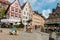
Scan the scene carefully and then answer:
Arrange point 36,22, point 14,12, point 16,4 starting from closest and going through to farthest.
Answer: point 14,12
point 16,4
point 36,22

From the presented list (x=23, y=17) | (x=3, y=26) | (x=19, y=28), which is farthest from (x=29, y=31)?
(x=23, y=17)

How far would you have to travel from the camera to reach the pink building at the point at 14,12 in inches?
515

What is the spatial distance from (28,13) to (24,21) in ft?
3.01

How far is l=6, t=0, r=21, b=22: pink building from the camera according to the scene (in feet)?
42.9

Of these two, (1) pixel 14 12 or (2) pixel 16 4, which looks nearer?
(1) pixel 14 12

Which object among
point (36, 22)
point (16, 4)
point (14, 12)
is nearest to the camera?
point (14, 12)

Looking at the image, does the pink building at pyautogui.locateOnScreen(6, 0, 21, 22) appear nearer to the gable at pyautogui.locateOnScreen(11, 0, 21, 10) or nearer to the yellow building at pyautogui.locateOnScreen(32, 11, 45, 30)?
the gable at pyautogui.locateOnScreen(11, 0, 21, 10)

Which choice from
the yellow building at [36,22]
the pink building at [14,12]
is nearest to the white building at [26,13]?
the pink building at [14,12]

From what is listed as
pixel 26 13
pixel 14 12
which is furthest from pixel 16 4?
pixel 26 13

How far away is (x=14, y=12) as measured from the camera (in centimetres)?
1332

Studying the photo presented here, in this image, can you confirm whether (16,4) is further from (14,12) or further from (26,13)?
(26,13)

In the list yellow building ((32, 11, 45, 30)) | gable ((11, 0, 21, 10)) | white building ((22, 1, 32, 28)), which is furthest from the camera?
yellow building ((32, 11, 45, 30))

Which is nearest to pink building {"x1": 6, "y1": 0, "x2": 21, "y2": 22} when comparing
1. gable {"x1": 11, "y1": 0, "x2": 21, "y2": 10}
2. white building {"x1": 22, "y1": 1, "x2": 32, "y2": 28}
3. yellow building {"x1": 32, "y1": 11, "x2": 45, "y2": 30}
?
gable {"x1": 11, "y1": 0, "x2": 21, "y2": 10}

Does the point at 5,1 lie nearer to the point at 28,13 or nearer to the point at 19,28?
the point at 28,13
